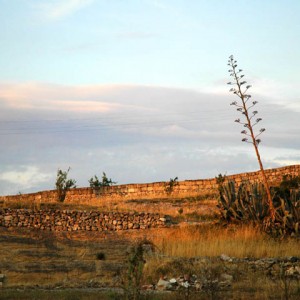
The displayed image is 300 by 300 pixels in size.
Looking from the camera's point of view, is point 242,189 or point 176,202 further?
point 176,202

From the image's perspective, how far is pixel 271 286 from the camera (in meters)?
13.3

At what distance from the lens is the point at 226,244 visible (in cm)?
2034

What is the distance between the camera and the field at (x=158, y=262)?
12844mm

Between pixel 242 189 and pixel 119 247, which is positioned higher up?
pixel 242 189

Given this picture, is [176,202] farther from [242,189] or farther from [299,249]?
[299,249]

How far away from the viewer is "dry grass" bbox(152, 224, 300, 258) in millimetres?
19453

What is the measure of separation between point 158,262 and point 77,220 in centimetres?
1375

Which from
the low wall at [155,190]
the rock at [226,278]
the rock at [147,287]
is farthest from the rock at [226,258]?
the low wall at [155,190]

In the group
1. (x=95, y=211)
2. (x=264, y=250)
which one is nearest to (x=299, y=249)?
(x=264, y=250)

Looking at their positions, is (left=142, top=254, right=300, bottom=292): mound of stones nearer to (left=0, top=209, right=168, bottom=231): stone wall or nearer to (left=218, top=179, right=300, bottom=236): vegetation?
(left=218, top=179, right=300, bottom=236): vegetation

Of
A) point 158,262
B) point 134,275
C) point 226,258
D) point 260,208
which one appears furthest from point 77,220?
point 134,275

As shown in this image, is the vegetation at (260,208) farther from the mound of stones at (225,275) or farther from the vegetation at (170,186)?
the vegetation at (170,186)

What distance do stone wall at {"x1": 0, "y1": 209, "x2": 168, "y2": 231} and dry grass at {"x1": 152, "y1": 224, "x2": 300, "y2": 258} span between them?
16.1ft

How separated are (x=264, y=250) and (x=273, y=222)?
3.49 meters
